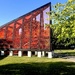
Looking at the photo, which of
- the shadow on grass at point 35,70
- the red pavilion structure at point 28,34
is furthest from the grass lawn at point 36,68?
the red pavilion structure at point 28,34

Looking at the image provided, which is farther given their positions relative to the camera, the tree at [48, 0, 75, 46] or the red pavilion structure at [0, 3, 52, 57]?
the red pavilion structure at [0, 3, 52, 57]

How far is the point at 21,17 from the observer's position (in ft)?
115

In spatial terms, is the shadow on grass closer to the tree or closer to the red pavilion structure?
the tree

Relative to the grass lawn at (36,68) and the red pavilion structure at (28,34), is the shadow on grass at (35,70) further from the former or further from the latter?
the red pavilion structure at (28,34)

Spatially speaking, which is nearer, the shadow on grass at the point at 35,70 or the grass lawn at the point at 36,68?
the shadow on grass at the point at 35,70

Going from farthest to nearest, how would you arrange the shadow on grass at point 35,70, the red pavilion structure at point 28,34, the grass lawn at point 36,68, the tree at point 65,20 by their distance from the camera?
1. the red pavilion structure at point 28,34
2. the tree at point 65,20
3. the grass lawn at point 36,68
4. the shadow on grass at point 35,70

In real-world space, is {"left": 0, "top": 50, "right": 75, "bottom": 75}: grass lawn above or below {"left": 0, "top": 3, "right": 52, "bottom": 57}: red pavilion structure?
below

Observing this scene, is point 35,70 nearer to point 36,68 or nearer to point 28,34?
point 36,68

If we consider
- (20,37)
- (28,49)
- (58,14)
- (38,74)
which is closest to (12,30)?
(20,37)

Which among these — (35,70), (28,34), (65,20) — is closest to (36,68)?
(35,70)

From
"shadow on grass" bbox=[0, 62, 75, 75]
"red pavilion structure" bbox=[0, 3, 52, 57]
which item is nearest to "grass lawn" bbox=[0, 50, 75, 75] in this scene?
"shadow on grass" bbox=[0, 62, 75, 75]

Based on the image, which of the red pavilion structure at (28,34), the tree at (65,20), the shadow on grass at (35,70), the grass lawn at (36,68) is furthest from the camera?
the red pavilion structure at (28,34)

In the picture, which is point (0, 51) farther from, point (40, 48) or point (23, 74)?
point (23, 74)

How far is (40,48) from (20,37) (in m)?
4.19
